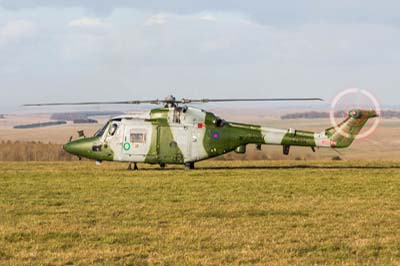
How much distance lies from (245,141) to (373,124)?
267 inches

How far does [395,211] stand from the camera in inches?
687

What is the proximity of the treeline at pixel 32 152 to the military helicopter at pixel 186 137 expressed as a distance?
787 inches

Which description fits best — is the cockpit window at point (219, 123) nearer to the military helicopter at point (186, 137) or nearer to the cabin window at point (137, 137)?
the military helicopter at point (186, 137)

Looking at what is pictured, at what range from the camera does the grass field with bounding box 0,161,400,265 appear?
1208cm

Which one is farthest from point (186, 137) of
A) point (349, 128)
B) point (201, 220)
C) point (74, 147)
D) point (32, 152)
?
point (32, 152)

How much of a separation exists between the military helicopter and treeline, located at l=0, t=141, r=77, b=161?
65.6ft

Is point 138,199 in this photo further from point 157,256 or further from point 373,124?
point 373,124

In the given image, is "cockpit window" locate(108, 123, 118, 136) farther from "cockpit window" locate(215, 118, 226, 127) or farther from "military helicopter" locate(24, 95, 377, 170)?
"cockpit window" locate(215, 118, 226, 127)

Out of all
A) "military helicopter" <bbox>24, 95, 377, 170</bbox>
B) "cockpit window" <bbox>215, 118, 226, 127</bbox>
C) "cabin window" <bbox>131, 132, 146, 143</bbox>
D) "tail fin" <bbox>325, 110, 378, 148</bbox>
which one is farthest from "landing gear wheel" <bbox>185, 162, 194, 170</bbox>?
"tail fin" <bbox>325, 110, 378, 148</bbox>

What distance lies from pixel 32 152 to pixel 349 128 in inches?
1237

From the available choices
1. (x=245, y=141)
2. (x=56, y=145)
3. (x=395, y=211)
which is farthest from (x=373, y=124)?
(x=56, y=145)

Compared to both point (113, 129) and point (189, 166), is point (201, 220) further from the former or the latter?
point (113, 129)

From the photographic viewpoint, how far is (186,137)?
32719 millimetres

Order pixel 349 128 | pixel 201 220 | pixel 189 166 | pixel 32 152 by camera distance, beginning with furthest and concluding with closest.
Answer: pixel 32 152, pixel 189 166, pixel 349 128, pixel 201 220
